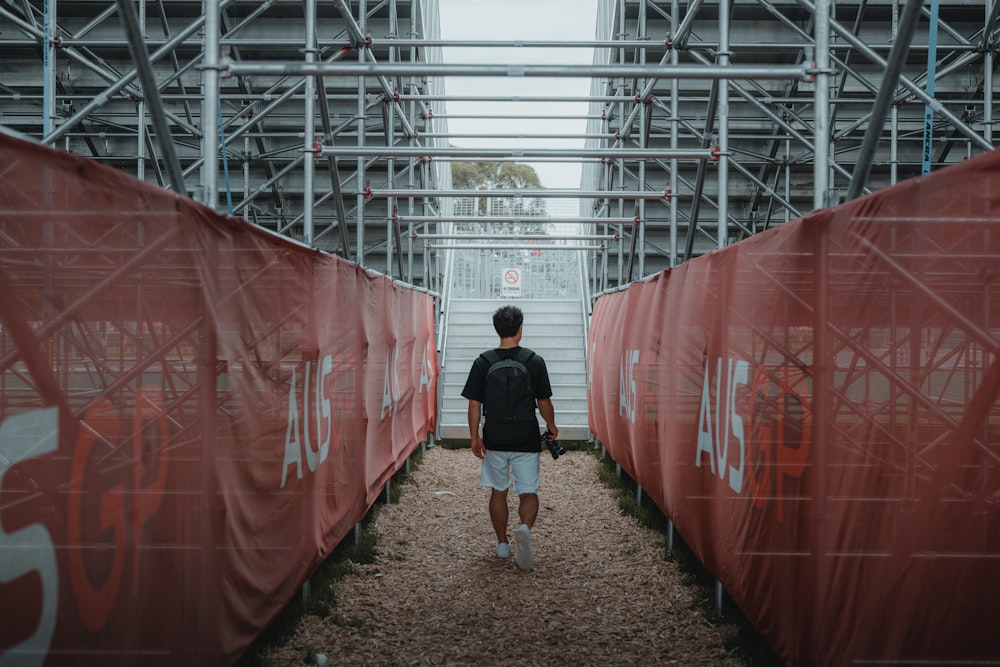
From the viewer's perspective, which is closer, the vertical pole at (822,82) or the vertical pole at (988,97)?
the vertical pole at (822,82)

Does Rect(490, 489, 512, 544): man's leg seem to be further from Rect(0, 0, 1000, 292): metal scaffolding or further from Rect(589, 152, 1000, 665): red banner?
Rect(0, 0, 1000, 292): metal scaffolding

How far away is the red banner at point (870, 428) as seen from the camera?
7.99ft

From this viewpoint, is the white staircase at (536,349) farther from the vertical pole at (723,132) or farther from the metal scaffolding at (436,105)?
the vertical pole at (723,132)

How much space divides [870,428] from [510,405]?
11.3ft

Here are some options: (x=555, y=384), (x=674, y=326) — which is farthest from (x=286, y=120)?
(x=674, y=326)

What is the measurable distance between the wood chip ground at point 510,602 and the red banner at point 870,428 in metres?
0.71

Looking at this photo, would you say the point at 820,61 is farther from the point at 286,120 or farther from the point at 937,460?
the point at 286,120

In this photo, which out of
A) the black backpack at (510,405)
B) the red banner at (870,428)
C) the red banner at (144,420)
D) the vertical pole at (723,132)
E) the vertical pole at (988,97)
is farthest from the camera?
the vertical pole at (988,97)

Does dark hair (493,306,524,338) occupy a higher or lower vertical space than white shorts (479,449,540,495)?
higher

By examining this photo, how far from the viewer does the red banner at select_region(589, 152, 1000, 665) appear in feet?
7.99

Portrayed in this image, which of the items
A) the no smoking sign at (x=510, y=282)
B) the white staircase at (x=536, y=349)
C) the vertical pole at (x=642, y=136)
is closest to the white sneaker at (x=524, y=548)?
the vertical pole at (x=642, y=136)

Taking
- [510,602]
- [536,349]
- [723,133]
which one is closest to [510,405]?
[510,602]

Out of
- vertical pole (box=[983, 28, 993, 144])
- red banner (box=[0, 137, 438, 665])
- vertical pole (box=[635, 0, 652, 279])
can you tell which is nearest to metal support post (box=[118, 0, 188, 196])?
red banner (box=[0, 137, 438, 665])

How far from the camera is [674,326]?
19.8 ft
